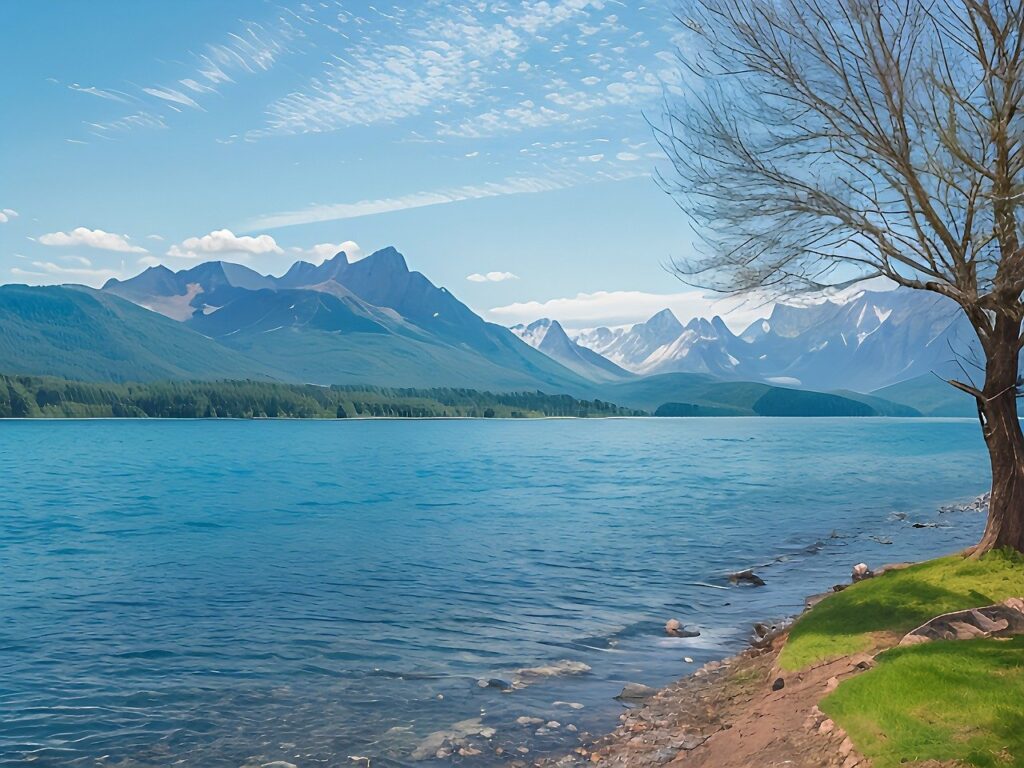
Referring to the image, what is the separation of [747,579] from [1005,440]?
46.3ft

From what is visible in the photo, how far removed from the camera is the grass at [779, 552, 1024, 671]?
657 inches

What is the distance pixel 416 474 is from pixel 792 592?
7570cm

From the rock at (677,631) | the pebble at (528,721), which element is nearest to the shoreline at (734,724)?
the pebble at (528,721)

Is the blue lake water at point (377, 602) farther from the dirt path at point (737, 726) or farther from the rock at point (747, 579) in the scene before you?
the dirt path at point (737, 726)

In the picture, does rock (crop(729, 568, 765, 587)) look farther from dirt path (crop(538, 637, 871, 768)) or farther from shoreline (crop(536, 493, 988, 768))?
dirt path (crop(538, 637, 871, 768))

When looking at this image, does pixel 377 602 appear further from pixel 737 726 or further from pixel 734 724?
pixel 737 726

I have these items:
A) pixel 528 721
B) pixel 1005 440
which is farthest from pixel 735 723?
pixel 1005 440

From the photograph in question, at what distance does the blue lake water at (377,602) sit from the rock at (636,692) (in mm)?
535

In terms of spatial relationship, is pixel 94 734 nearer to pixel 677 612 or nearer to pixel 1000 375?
pixel 677 612

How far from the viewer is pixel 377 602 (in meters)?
29.0

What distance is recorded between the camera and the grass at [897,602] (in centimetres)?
1669

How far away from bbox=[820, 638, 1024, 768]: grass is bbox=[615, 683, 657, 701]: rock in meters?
6.19

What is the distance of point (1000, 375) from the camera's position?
65.1 feet

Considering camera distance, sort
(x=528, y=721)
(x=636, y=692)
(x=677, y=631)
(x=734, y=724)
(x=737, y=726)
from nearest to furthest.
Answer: (x=737, y=726), (x=734, y=724), (x=528, y=721), (x=636, y=692), (x=677, y=631)
